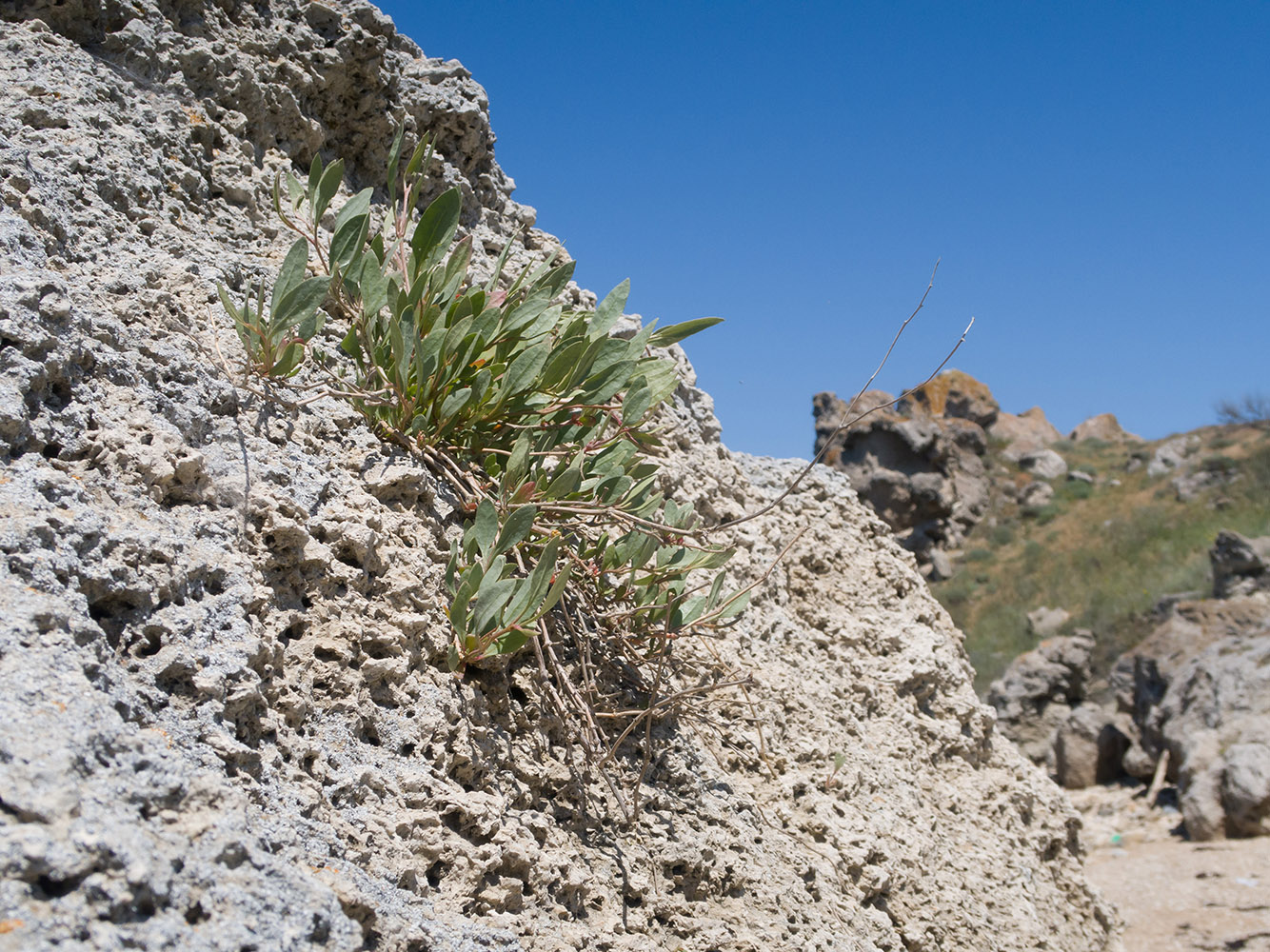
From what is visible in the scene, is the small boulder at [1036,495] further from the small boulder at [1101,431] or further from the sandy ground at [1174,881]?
the sandy ground at [1174,881]

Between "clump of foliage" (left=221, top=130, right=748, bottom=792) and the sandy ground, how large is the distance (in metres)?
3.94

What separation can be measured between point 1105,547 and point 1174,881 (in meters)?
21.4

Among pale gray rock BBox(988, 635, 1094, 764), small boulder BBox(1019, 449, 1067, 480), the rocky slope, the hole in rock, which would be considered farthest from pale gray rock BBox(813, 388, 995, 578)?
the hole in rock

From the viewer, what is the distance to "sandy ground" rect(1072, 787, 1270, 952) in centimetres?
697

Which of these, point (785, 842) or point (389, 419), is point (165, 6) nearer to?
point (389, 419)

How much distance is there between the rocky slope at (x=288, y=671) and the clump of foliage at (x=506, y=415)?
0.13 meters

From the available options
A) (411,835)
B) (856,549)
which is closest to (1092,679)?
(856,549)

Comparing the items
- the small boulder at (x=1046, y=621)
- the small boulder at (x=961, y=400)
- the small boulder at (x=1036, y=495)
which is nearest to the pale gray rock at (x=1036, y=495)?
the small boulder at (x=1036, y=495)

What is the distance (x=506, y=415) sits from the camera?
2520mm

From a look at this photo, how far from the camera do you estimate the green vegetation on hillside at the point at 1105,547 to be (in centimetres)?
2272

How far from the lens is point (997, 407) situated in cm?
4159

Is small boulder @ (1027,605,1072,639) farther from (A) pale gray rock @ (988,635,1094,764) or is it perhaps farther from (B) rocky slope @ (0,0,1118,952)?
(B) rocky slope @ (0,0,1118,952)

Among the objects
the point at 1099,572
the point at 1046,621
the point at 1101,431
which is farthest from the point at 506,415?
the point at 1101,431

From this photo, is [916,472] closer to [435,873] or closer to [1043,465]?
[1043,465]
